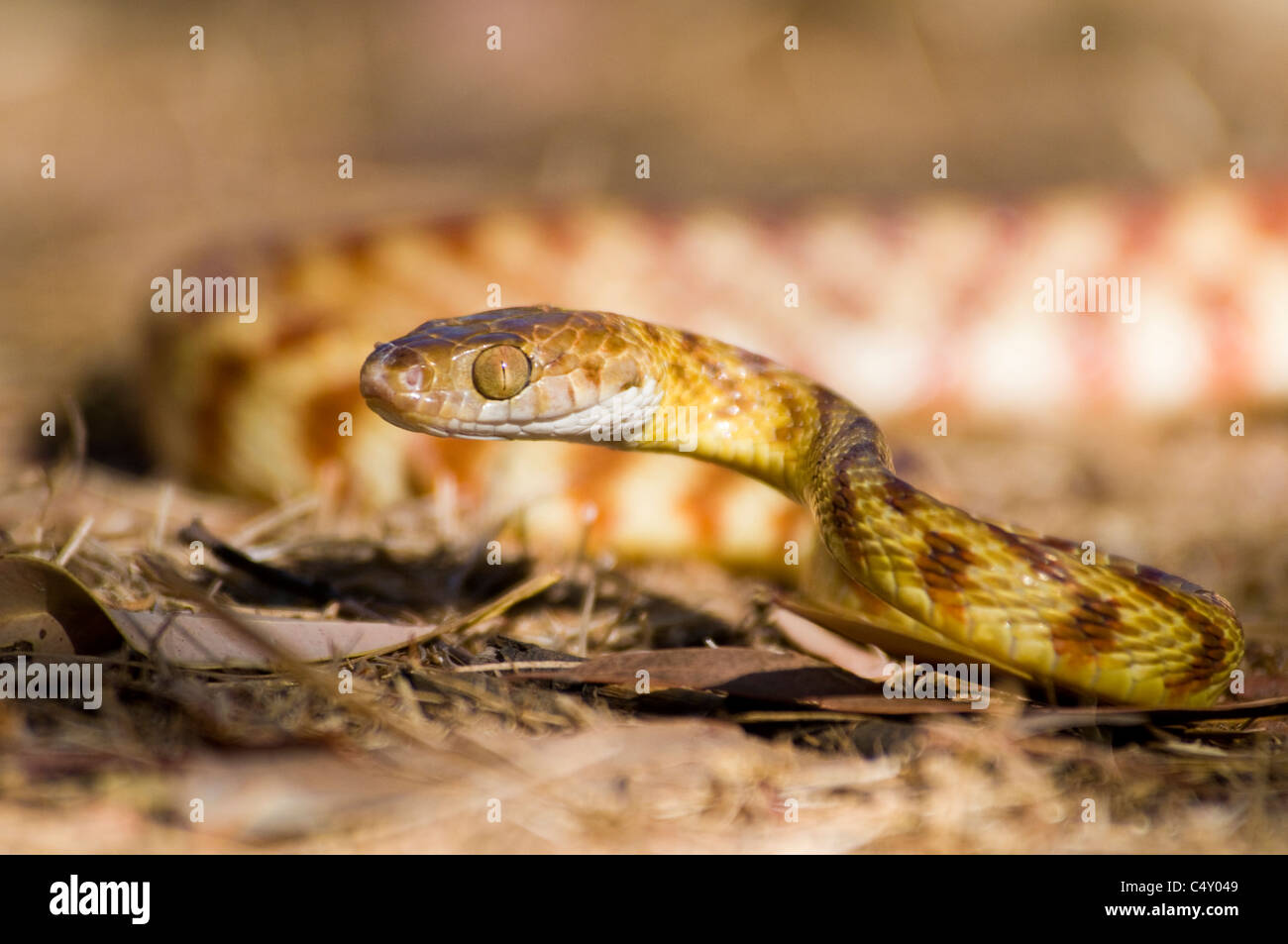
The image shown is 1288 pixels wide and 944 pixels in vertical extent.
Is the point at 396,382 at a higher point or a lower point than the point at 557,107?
lower

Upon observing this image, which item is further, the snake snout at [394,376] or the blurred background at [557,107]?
the blurred background at [557,107]
